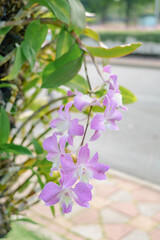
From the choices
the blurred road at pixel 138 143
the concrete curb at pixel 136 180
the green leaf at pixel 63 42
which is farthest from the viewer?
the blurred road at pixel 138 143

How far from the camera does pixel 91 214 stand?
8.63 ft

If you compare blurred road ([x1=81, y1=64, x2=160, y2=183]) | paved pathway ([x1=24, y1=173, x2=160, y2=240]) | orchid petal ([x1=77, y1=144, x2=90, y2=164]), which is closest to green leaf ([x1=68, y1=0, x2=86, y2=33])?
orchid petal ([x1=77, y1=144, x2=90, y2=164])

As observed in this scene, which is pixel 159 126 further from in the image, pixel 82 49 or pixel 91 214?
pixel 82 49

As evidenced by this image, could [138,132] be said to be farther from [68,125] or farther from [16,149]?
[68,125]

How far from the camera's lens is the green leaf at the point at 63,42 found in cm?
69

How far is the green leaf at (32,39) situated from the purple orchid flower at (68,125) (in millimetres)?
170

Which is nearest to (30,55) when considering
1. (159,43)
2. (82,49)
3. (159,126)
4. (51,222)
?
(82,49)

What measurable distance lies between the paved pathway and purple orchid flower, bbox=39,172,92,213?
160 centimetres

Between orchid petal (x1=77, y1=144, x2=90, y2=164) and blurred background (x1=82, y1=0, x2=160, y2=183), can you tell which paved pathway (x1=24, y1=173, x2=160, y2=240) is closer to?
blurred background (x1=82, y1=0, x2=160, y2=183)

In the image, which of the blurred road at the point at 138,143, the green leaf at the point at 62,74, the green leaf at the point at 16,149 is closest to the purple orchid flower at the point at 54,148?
the green leaf at the point at 62,74

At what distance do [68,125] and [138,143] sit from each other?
13.3 feet

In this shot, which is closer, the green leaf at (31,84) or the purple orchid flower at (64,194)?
the purple orchid flower at (64,194)

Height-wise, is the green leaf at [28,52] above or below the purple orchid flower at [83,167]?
above

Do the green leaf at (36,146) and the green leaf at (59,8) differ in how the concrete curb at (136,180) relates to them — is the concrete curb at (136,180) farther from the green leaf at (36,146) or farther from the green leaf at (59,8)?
the green leaf at (59,8)
